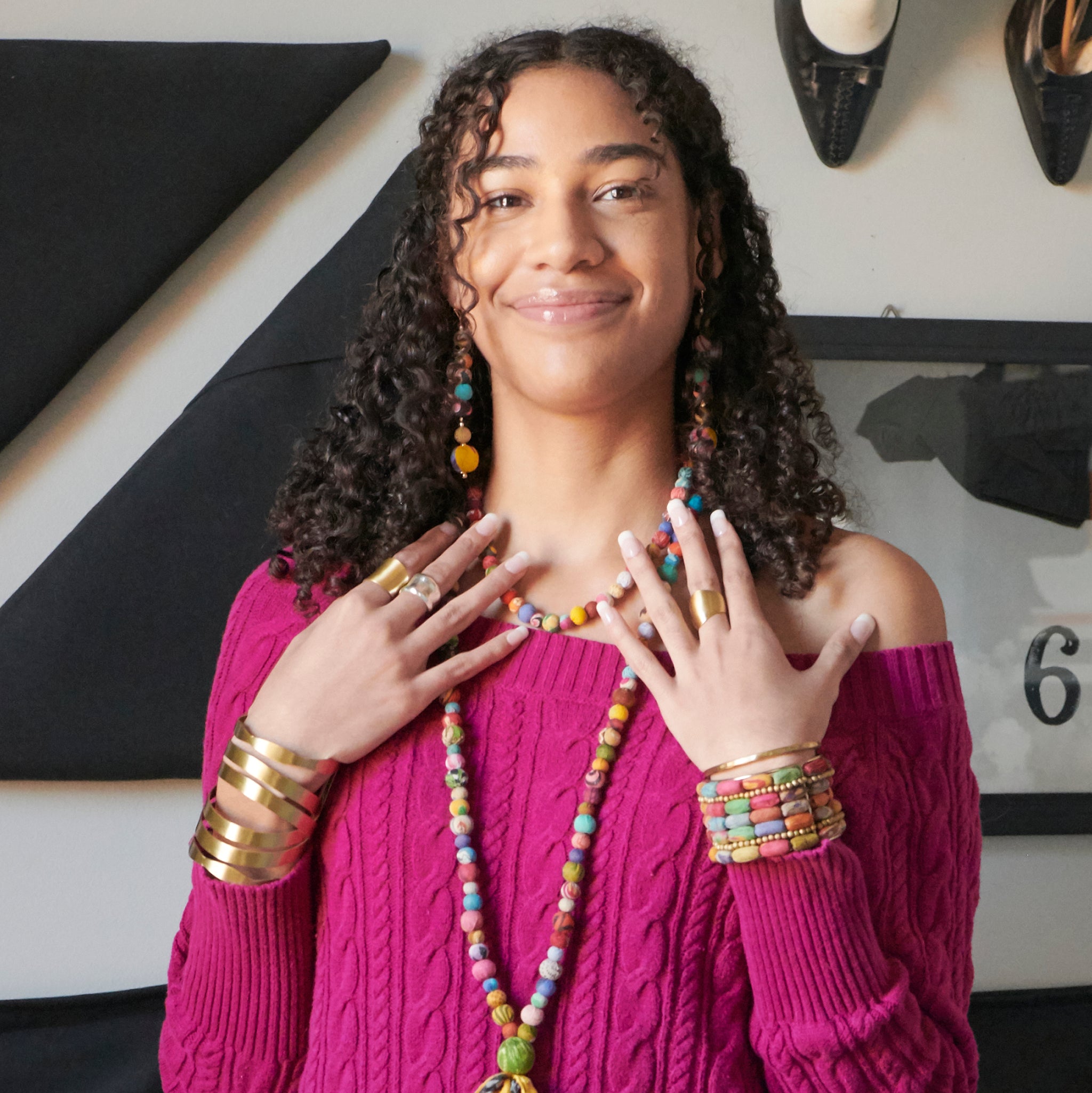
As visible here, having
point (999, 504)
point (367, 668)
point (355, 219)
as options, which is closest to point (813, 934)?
point (367, 668)

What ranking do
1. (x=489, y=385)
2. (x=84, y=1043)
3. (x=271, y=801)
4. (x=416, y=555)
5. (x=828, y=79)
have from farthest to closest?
(x=828, y=79) < (x=84, y=1043) < (x=489, y=385) < (x=416, y=555) < (x=271, y=801)

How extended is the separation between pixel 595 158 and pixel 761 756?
53cm

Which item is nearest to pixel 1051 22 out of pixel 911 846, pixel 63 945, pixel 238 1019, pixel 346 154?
pixel 346 154

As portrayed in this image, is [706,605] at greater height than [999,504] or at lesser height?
lesser

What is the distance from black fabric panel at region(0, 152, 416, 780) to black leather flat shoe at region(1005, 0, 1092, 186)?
3.18 ft

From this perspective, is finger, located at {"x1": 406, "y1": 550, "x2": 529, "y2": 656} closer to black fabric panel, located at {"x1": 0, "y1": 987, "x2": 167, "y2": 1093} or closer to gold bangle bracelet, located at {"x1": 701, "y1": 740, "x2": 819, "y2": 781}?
gold bangle bracelet, located at {"x1": 701, "y1": 740, "x2": 819, "y2": 781}

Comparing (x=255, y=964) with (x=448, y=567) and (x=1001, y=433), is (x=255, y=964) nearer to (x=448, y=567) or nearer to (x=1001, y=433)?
(x=448, y=567)

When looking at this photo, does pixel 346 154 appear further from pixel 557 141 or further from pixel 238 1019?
pixel 238 1019

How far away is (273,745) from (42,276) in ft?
2.97

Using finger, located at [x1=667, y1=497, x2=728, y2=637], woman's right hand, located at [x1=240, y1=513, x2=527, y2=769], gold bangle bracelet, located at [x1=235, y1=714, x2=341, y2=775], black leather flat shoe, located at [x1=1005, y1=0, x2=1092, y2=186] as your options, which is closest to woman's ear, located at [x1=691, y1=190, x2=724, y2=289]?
finger, located at [x1=667, y1=497, x2=728, y2=637]

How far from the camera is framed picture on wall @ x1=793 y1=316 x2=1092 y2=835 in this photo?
1.62 meters

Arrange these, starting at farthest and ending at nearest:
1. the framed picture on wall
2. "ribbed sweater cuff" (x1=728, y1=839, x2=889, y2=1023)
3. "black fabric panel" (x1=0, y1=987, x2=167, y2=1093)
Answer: the framed picture on wall < "black fabric panel" (x1=0, y1=987, x2=167, y2=1093) < "ribbed sweater cuff" (x1=728, y1=839, x2=889, y2=1023)

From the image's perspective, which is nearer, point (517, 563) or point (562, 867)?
point (562, 867)

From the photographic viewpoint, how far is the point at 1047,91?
1.60m
